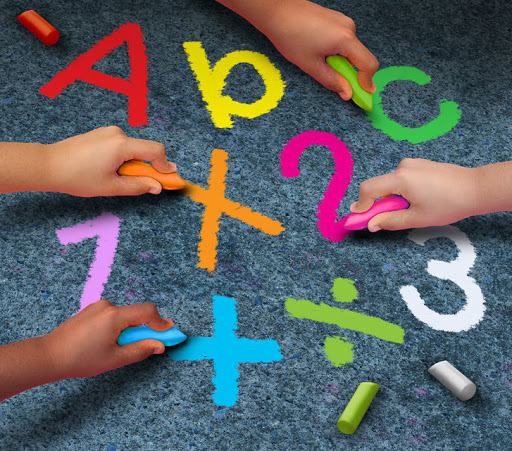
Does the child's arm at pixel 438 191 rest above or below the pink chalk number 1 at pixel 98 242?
above

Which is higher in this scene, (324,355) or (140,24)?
(140,24)

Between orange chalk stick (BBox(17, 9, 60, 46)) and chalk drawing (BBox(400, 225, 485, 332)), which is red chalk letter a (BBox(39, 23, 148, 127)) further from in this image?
chalk drawing (BBox(400, 225, 485, 332))

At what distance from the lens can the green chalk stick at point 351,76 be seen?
29.1 inches

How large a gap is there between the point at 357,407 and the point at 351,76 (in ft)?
1.37

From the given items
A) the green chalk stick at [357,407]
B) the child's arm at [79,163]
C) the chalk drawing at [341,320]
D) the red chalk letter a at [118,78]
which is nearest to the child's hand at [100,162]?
the child's arm at [79,163]

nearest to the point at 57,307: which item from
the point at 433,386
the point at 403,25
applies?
the point at 433,386

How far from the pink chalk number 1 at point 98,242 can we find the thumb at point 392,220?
1.00 ft

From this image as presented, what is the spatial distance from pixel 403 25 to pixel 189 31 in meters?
0.33

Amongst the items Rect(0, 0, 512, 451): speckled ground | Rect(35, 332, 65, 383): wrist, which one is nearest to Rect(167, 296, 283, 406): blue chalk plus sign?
Rect(0, 0, 512, 451): speckled ground

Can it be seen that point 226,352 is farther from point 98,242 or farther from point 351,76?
point 351,76

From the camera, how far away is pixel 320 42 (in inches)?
28.9

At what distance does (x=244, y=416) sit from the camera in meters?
0.58

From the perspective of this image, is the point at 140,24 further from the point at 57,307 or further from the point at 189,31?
the point at 57,307

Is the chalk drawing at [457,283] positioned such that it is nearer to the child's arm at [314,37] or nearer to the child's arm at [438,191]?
the child's arm at [438,191]
